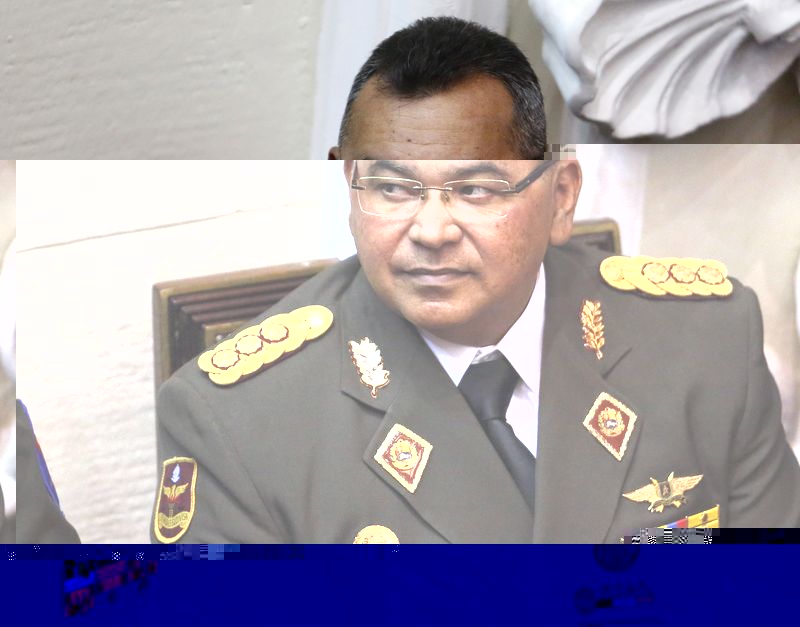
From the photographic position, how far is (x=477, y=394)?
1.07 metres

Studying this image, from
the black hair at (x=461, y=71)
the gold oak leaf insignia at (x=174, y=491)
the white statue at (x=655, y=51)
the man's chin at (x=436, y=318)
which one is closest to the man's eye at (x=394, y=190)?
the man's chin at (x=436, y=318)

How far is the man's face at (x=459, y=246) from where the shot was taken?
3.36ft

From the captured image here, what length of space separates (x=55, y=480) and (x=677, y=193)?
2.08 feet

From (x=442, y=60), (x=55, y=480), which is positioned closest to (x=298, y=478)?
(x=55, y=480)

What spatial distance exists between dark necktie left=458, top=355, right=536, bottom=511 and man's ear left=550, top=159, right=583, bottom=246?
0.13 meters

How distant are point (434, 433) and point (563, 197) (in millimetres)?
246

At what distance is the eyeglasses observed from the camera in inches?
40.3

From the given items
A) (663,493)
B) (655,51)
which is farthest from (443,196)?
(655,51)

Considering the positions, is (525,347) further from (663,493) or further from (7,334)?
(7,334)

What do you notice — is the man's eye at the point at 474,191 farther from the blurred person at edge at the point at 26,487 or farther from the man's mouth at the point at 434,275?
the blurred person at edge at the point at 26,487

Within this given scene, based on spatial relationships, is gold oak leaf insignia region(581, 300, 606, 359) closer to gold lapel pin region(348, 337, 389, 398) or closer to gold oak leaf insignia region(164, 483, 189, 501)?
gold lapel pin region(348, 337, 389, 398)

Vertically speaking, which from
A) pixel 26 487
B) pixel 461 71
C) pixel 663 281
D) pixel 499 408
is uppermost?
pixel 461 71

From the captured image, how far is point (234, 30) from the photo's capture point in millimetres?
1646

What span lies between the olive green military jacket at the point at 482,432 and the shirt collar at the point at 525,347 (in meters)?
0.01
